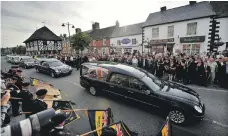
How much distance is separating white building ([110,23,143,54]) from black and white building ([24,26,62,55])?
752 inches

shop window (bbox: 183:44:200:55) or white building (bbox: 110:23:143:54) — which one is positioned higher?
white building (bbox: 110:23:143:54)

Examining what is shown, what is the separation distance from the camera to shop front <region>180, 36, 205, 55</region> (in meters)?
17.3

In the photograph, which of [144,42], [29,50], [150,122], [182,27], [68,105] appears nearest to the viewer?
[68,105]

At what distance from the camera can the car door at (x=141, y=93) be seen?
451cm

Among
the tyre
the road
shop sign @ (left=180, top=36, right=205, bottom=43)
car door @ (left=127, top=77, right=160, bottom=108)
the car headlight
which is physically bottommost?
the road

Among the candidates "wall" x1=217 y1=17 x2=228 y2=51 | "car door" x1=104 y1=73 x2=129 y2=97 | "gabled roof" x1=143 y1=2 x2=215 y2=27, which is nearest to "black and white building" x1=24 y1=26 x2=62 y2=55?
"gabled roof" x1=143 y1=2 x2=215 y2=27

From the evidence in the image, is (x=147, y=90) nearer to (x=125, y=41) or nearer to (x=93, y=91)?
(x=93, y=91)

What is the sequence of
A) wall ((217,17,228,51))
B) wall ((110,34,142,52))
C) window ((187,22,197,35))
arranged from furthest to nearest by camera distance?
wall ((110,34,142,52)) → window ((187,22,197,35)) → wall ((217,17,228,51))

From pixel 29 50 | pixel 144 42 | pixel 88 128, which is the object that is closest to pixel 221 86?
pixel 88 128

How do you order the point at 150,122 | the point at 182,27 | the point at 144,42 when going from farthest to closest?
the point at 144,42 → the point at 182,27 → the point at 150,122

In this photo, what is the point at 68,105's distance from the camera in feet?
12.7

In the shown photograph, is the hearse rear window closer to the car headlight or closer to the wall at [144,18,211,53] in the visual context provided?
the car headlight

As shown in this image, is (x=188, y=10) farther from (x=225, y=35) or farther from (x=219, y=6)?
(x=225, y=35)

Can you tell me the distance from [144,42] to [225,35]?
11.7 meters
